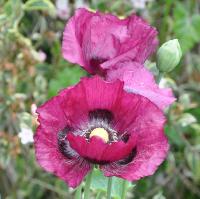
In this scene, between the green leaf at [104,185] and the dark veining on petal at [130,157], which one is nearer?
the dark veining on petal at [130,157]

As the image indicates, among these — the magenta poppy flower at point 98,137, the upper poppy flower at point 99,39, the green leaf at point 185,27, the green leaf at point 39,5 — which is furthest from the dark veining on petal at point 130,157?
the green leaf at point 185,27

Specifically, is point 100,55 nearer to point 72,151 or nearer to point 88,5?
point 72,151

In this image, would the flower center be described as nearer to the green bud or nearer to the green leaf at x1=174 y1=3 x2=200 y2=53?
the green bud

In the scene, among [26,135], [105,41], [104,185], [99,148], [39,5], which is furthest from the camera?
[39,5]

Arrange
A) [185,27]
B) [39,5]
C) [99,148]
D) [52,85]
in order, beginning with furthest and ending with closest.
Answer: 1. [185,27]
2. [52,85]
3. [39,5]
4. [99,148]

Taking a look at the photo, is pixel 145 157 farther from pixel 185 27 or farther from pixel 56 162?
pixel 185 27

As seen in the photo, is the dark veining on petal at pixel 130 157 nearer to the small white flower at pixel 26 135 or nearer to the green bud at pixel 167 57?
the green bud at pixel 167 57

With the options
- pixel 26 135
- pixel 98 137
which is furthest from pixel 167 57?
pixel 26 135
